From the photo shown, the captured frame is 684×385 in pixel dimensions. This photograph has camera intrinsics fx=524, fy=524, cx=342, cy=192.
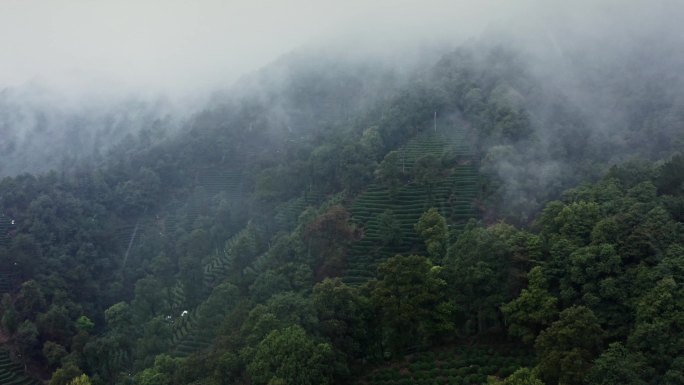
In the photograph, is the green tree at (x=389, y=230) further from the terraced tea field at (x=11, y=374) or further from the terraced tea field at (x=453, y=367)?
the terraced tea field at (x=11, y=374)

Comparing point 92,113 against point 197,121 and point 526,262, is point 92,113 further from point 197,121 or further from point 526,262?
point 526,262

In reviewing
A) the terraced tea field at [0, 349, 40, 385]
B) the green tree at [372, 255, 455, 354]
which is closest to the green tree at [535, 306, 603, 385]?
the green tree at [372, 255, 455, 354]

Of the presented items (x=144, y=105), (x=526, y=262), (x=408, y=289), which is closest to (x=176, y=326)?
(x=408, y=289)

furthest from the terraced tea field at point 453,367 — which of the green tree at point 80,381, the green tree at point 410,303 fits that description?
the green tree at point 80,381

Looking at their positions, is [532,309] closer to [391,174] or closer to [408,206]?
[408,206]

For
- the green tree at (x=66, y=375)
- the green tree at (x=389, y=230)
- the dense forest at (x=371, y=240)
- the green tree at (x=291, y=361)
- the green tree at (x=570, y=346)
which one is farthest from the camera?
the green tree at (x=389, y=230)

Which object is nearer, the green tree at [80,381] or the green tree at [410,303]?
the green tree at [410,303]

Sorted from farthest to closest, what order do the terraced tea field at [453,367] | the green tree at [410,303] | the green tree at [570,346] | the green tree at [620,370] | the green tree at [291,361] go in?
the green tree at [410,303] → the terraced tea field at [453,367] → the green tree at [291,361] → the green tree at [570,346] → the green tree at [620,370]

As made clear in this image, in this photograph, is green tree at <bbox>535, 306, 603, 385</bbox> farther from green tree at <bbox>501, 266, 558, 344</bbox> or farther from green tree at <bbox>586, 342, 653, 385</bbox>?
green tree at <bbox>501, 266, 558, 344</bbox>
